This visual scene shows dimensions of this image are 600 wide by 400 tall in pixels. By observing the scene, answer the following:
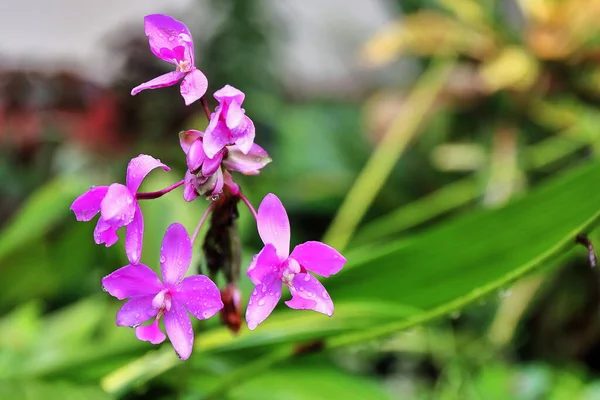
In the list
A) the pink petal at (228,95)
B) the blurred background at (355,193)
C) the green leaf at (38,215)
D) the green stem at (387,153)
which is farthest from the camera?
the green stem at (387,153)

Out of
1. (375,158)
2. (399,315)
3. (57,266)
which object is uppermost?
(399,315)

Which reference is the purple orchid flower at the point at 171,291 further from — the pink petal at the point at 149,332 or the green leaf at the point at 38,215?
the green leaf at the point at 38,215

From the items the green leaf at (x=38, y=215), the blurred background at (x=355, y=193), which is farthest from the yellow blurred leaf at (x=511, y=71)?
the green leaf at (x=38, y=215)

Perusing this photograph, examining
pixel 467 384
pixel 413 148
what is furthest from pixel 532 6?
pixel 467 384

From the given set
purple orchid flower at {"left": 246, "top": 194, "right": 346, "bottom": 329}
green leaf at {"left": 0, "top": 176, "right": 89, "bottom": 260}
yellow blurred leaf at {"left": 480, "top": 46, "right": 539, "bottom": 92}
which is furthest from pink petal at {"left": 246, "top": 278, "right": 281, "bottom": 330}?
yellow blurred leaf at {"left": 480, "top": 46, "right": 539, "bottom": 92}

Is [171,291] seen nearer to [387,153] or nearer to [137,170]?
[137,170]

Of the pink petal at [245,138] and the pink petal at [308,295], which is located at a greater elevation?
the pink petal at [245,138]

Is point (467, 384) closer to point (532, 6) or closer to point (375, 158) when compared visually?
point (375, 158)

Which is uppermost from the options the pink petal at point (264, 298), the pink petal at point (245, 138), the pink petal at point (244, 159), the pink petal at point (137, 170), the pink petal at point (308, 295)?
the pink petal at point (245, 138)
